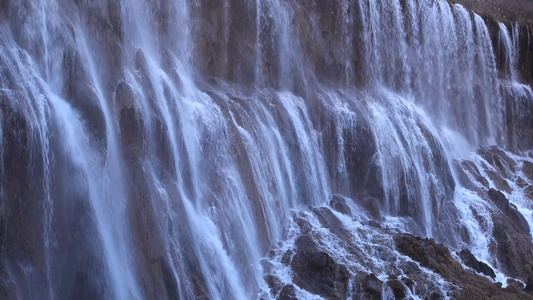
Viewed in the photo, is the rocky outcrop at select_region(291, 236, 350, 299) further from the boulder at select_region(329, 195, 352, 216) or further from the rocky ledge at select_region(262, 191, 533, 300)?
the boulder at select_region(329, 195, 352, 216)

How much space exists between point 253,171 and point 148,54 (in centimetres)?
354

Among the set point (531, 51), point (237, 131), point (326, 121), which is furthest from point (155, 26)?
point (531, 51)

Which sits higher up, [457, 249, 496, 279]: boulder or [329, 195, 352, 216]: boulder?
[329, 195, 352, 216]: boulder

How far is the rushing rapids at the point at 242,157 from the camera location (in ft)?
43.5

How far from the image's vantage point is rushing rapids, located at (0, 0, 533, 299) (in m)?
13.3

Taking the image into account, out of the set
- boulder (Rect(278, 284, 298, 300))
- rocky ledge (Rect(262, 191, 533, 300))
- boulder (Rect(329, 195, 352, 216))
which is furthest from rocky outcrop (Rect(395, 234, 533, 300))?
boulder (Rect(278, 284, 298, 300))

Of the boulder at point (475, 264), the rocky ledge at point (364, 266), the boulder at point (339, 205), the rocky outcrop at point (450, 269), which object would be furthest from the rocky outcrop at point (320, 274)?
the boulder at point (475, 264)

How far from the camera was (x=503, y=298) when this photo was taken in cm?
1786

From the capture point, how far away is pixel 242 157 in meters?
18.1

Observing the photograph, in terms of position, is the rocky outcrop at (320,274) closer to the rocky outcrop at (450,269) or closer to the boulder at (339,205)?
the rocky outcrop at (450,269)

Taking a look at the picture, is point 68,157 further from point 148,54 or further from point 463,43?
point 463,43

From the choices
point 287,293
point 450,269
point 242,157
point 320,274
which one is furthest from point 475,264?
point 242,157

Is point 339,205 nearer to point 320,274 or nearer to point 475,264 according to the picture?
point 475,264

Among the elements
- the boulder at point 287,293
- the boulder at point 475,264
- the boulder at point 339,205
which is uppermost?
the boulder at point 339,205
